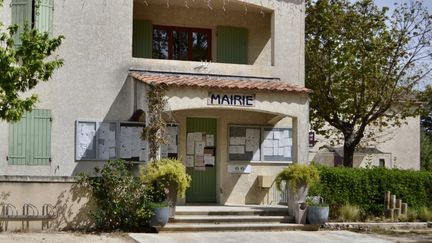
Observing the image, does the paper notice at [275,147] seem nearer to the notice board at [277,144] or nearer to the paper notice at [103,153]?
the notice board at [277,144]

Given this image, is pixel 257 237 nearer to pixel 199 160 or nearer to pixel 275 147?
pixel 199 160

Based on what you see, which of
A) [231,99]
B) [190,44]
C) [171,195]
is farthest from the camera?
[190,44]

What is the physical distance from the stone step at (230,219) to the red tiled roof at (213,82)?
3.31 m

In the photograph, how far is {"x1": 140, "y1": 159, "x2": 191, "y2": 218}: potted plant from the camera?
1591 cm

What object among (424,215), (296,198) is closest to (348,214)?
(296,198)

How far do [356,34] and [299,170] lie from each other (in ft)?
29.7

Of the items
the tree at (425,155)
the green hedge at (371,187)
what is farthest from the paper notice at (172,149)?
the tree at (425,155)

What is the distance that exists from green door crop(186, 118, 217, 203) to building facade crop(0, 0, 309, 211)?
0.10ft

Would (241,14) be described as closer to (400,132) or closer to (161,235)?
(161,235)

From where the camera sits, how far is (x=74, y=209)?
15.8 metres

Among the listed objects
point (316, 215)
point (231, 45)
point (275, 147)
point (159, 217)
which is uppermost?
point (231, 45)

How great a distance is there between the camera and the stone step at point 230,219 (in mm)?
16406

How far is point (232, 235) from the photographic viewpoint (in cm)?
1575

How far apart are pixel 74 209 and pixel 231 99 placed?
4863 mm
